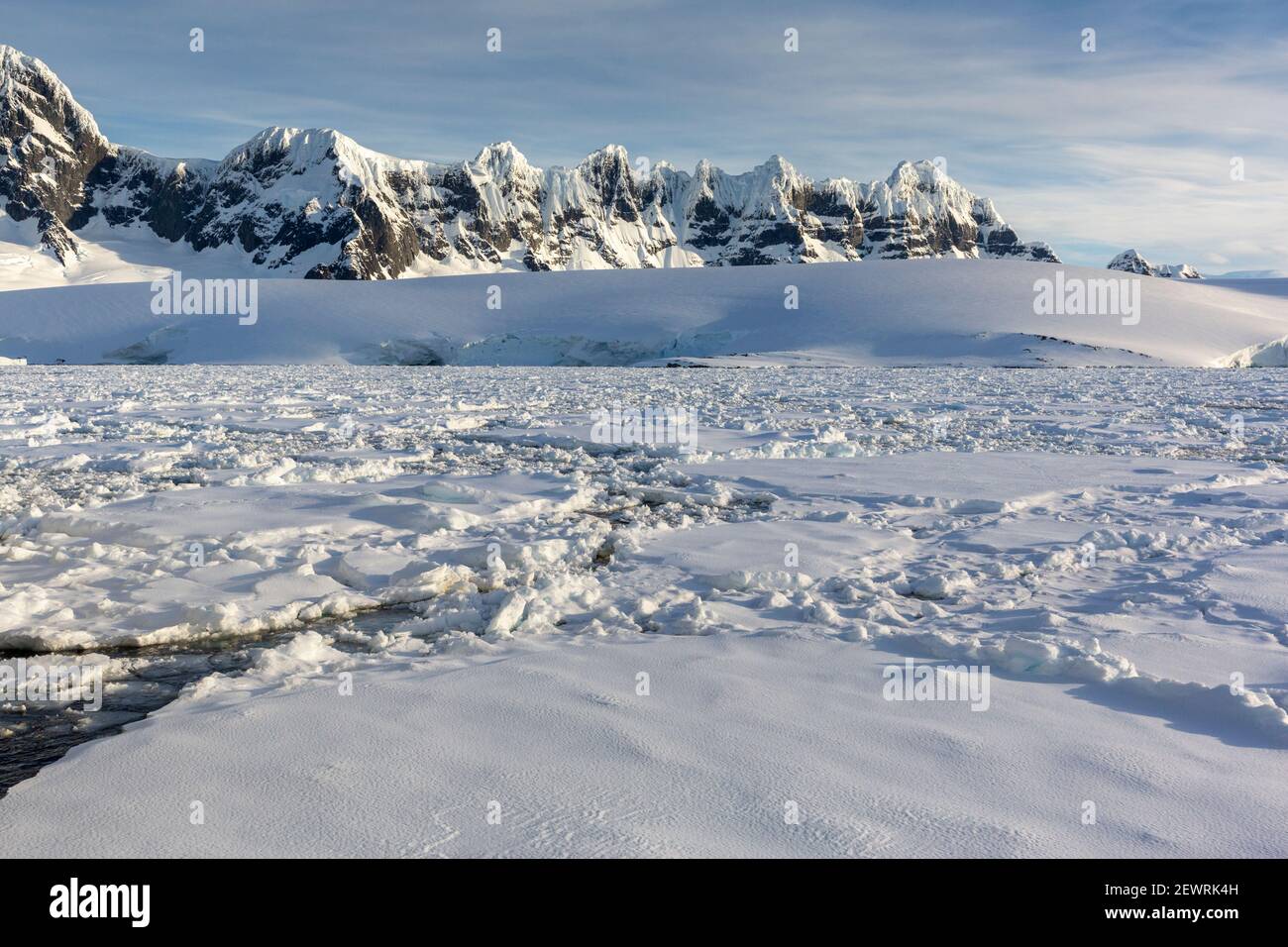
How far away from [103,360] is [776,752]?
170 ft

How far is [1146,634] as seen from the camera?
15.0 ft

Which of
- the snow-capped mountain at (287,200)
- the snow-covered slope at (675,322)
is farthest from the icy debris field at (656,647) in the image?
the snow-capped mountain at (287,200)

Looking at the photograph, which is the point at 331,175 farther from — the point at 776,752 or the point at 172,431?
the point at 776,752

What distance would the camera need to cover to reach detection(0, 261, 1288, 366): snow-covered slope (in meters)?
40.8

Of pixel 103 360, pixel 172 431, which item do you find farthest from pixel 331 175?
pixel 172 431

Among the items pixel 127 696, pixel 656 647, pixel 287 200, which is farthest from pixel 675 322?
pixel 287 200

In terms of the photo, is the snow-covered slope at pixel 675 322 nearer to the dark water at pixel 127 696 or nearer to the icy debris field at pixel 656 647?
the icy debris field at pixel 656 647

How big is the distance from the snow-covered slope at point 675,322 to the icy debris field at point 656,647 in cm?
3193

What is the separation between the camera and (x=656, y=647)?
176 inches

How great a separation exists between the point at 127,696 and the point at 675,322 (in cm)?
4472

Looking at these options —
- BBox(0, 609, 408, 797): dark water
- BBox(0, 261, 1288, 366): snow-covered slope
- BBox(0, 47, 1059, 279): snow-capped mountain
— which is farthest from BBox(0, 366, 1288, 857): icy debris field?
BBox(0, 47, 1059, 279): snow-capped mountain

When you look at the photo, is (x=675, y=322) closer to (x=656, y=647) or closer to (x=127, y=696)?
(x=656, y=647)
